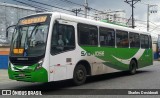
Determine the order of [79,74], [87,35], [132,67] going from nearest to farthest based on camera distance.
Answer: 1. [79,74]
2. [87,35]
3. [132,67]

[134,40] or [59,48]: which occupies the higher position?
[134,40]

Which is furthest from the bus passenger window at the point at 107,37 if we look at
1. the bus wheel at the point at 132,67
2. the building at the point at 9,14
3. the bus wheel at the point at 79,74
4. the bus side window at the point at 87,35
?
the building at the point at 9,14

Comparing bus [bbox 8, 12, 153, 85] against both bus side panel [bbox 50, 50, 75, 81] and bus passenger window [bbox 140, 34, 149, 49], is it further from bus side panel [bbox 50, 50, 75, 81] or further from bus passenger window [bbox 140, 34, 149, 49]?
bus passenger window [bbox 140, 34, 149, 49]

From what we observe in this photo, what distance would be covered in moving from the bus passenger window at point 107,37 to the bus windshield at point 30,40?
4.41 m

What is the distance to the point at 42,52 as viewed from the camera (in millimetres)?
12672

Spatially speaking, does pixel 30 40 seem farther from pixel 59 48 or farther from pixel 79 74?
pixel 79 74

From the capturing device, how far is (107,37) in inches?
690

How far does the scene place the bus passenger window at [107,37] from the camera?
17.0 metres

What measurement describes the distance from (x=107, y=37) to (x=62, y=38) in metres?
4.42

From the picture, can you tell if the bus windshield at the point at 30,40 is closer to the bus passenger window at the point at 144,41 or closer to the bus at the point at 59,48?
the bus at the point at 59,48

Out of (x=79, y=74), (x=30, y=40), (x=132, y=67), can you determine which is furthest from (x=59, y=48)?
(x=132, y=67)

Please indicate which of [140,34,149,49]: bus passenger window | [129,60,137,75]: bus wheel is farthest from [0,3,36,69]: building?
[129,60,137,75]: bus wheel

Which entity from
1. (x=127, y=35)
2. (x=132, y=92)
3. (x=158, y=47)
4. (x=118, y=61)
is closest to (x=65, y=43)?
(x=132, y=92)

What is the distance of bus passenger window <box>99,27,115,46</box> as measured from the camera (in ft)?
55.7
